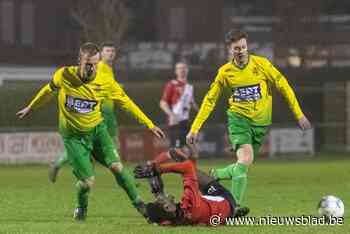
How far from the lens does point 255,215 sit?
1407cm

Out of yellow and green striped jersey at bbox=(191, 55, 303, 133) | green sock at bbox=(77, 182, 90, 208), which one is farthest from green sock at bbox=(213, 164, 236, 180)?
green sock at bbox=(77, 182, 90, 208)

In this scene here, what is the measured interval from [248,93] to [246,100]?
0.09 m

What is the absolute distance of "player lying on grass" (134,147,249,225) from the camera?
1229cm

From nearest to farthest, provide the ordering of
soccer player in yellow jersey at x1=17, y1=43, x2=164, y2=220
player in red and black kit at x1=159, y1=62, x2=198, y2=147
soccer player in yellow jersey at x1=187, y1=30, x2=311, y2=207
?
soccer player in yellow jersey at x1=17, y1=43, x2=164, y2=220, soccer player in yellow jersey at x1=187, y1=30, x2=311, y2=207, player in red and black kit at x1=159, y1=62, x2=198, y2=147

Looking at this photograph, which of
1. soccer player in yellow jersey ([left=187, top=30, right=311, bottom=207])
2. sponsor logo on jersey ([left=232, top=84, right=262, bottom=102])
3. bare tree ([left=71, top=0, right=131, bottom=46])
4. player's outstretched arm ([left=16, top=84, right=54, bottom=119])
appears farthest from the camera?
bare tree ([left=71, top=0, right=131, bottom=46])

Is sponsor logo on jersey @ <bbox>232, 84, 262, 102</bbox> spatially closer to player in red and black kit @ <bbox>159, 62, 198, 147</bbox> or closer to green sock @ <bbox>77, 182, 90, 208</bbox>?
green sock @ <bbox>77, 182, 90, 208</bbox>

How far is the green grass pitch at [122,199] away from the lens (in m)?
12.4

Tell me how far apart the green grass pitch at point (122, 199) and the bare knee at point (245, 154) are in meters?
0.77

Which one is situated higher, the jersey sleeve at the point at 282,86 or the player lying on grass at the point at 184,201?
the jersey sleeve at the point at 282,86

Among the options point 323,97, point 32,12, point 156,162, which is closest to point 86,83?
point 156,162

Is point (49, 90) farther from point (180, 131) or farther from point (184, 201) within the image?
point (180, 131)

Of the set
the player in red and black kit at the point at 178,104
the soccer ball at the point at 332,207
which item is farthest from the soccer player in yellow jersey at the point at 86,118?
the player in red and black kit at the point at 178,104

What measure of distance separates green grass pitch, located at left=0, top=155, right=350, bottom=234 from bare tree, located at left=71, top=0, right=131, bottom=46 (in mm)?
10680

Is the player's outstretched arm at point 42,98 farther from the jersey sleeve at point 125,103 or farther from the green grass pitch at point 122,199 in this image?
the green grass pitch at point 122,199
